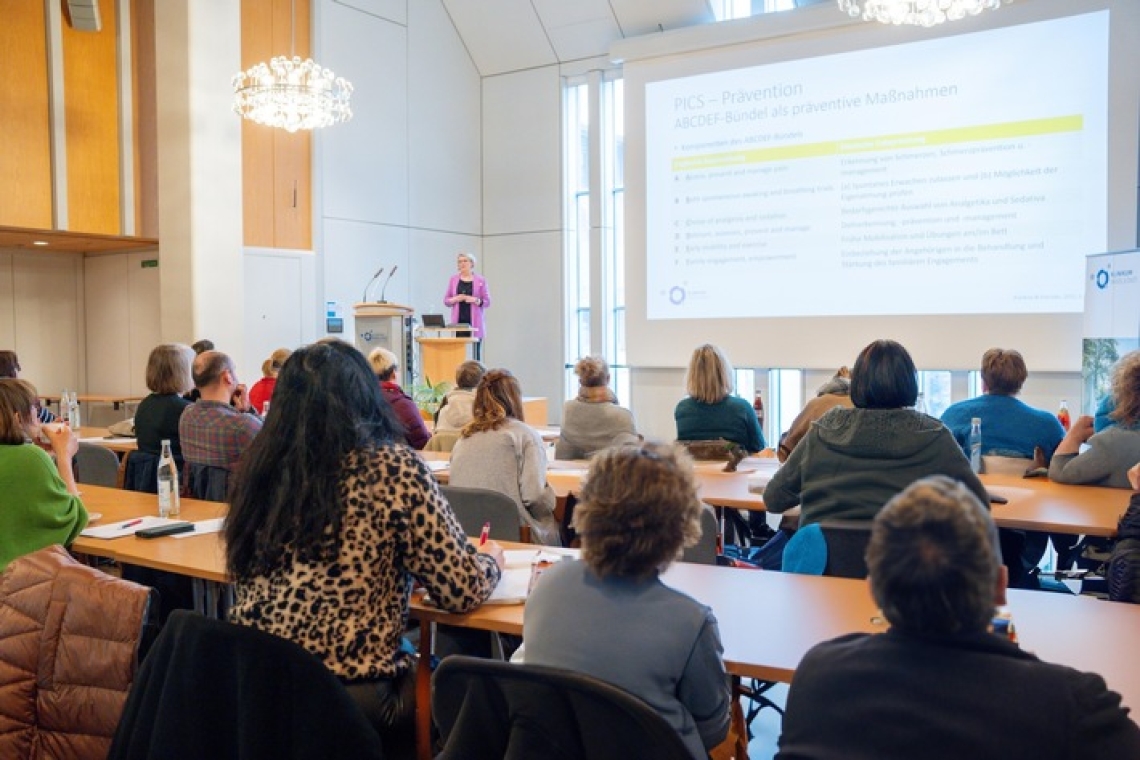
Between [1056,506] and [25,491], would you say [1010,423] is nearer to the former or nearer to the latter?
[1056,506]

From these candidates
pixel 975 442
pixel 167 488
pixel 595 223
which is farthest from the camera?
pixel 595 223

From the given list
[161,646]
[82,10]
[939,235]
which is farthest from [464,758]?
[82,10]

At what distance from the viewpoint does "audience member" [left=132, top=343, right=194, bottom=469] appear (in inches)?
181

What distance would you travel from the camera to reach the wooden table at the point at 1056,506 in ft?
10.2

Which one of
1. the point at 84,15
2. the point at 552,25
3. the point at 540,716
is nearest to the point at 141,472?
the point at 540,716

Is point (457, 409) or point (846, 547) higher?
point (457, 409)

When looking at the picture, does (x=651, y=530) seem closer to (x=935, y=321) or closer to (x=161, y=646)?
(x=161, y=646)

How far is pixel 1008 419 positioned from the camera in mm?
4223

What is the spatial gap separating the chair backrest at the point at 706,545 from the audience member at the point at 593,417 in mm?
1947

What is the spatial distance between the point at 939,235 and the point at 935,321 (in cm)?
66

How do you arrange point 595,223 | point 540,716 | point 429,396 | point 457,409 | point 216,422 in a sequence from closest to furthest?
1. point 540,716
2. point 216,422
3. point 457,409
4. point 429,396
5. point 595,223

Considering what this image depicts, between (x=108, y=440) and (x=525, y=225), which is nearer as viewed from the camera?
(x=108, y=440)

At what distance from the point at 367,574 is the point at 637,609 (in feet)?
2.23

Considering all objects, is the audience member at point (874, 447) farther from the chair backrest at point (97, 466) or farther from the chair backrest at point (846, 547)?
the chair backrest at point (97, 466)
